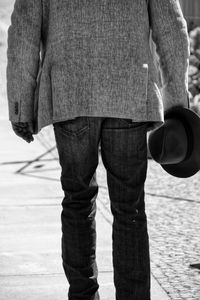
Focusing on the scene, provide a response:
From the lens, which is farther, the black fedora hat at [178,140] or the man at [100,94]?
the black fedora hat at [178,140]

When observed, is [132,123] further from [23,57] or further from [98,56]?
[23,57]

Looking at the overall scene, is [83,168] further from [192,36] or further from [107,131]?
[192,36]

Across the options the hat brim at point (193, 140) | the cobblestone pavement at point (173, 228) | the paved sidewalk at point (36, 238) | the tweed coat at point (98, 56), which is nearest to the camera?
the tweed coat at point (98, 56)

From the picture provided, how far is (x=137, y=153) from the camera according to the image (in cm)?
329

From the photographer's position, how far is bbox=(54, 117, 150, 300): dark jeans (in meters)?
3.27

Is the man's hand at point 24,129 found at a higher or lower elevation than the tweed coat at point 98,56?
lower

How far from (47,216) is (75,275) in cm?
252

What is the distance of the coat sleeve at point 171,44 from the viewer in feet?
10.8

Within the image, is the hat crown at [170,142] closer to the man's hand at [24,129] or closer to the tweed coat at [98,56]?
the tweed coat at [98,56]

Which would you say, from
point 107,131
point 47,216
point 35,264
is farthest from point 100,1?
point 47,216

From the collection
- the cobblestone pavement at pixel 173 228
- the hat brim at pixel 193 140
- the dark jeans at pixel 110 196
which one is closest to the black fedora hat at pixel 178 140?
the hat brim at pixel 193 140

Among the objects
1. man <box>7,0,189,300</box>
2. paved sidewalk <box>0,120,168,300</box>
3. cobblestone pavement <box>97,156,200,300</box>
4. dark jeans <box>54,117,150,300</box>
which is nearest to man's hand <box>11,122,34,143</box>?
man <box>7,0,189,300</box>

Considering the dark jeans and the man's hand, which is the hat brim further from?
the man's hand

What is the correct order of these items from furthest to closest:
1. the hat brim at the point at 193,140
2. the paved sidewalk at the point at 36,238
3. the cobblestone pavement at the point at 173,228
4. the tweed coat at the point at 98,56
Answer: the cobblestone pavement at the point at 173,228, the paved sidewalk at the point at 36,238, the hat brim at the point at 193,140, the tweed coat at the point at 98,56
